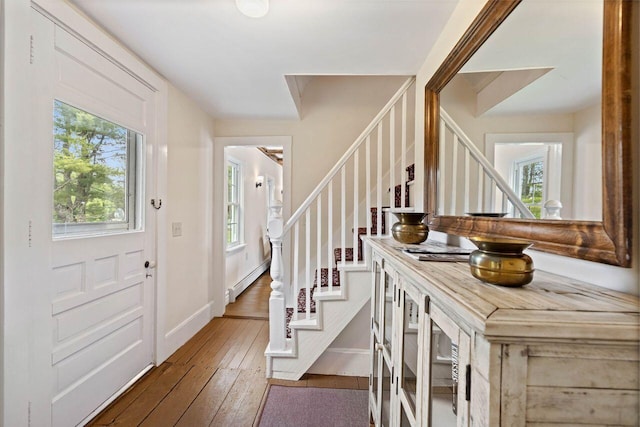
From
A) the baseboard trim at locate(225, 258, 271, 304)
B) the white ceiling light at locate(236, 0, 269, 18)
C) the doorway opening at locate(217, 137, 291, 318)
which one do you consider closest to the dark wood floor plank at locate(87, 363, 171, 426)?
the doorway opening at locate(217, 137, 291, 318)

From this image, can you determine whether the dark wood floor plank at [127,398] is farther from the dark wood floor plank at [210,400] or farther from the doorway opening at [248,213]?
the doorway opening at [248,213]

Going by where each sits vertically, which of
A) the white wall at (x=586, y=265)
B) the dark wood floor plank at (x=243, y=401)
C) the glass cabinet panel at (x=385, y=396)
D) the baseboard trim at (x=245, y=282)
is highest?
the white wall at (x=586, y=265)

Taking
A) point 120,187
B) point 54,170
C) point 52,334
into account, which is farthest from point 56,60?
point 52,334

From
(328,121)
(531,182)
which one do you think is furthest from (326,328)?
(328,121)

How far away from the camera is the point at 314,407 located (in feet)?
5.79

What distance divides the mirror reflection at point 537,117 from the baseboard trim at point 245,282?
322cm

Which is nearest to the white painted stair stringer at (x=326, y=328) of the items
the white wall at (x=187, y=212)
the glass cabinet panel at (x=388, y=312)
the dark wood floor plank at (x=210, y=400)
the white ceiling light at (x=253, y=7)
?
the dark wood floor plank at (x=210, y=400)

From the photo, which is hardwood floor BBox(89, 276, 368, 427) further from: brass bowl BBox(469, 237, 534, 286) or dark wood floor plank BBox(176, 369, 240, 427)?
brass bowl BBox(469, 237, 534, 286)

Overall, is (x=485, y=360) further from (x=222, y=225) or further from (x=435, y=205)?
(x=222, y=225)

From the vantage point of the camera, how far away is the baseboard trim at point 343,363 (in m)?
2.16

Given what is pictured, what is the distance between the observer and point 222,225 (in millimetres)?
3197

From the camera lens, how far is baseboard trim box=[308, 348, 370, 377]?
2164 millimetres

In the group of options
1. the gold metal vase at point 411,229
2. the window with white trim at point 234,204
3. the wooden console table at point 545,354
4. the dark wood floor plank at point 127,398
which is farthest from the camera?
the window with white trim at point 234,204

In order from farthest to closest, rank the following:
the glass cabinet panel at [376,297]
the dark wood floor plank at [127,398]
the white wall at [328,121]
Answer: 1. the white wall at [328,121]
2. the dark wood floor plank at [127,398]
3. the glass cabinet panel at [376,297]
